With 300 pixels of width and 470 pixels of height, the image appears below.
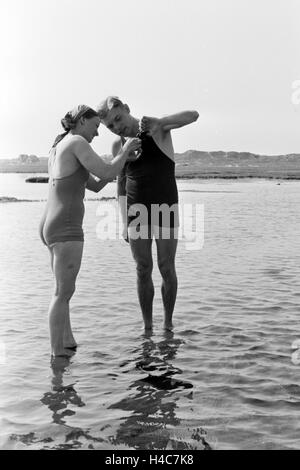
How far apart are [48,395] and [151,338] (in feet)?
6.13

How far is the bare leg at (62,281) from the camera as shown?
20.4ft

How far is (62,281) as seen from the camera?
629 centimetres

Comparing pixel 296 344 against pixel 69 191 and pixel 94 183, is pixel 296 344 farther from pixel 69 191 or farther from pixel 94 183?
pixel 69 191

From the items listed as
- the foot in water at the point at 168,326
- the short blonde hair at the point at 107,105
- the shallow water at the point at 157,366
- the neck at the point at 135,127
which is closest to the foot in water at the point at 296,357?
the shallow water at the point at 157,366

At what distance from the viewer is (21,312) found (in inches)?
341

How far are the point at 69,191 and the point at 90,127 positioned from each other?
60 centimetres

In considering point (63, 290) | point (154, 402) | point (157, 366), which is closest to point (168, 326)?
point (157, 366)

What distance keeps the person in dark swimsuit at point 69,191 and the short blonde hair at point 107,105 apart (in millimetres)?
597

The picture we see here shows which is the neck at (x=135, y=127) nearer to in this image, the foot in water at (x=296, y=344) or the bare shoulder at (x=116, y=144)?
the bare shoulder at (x=116, y=144)

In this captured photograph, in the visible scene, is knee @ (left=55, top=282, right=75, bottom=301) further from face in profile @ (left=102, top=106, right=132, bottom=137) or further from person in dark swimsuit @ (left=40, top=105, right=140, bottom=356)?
face in profile @ (left=102, top=106, right=132, bottom=137)

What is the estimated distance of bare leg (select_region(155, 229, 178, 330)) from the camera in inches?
285
